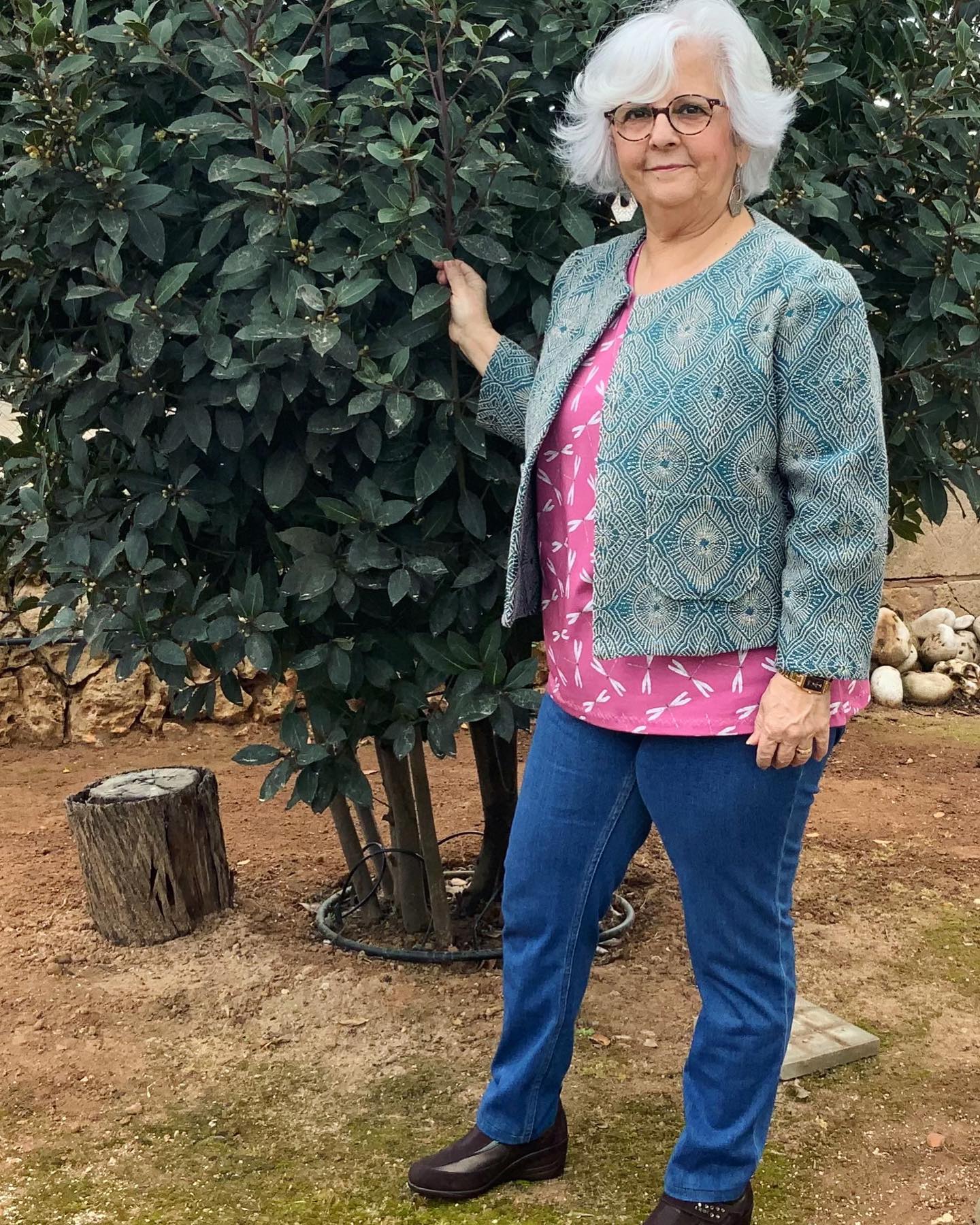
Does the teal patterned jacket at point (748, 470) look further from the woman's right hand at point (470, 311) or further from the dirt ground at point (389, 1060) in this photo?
the dirt ground at point (389, 1060)

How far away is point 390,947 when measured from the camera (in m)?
3.79

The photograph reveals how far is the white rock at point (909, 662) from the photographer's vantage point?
24.7 ft

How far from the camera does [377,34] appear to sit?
2674 millimetres

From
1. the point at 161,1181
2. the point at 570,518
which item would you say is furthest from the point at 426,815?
the point at 570,518

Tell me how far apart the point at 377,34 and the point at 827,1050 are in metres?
2.47

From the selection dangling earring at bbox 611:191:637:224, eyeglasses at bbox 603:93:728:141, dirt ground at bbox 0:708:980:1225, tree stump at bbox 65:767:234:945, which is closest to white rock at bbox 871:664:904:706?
dirt ground at bbox 0:708:980:1225

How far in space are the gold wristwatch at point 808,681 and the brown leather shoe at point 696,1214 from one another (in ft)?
3.16

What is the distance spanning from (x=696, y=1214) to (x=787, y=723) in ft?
3.05

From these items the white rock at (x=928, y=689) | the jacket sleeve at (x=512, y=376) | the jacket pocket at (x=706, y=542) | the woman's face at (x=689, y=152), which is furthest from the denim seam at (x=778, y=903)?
the white rock at (x=928, y=689)

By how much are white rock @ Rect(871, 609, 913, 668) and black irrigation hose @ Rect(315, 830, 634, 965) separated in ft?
12.6

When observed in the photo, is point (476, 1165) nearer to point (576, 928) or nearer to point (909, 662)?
point (576, 928)

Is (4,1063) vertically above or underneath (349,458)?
underneath

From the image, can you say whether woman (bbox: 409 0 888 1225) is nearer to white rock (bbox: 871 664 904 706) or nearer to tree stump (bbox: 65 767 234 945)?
tree stump (bbox: 65 767 234 945)

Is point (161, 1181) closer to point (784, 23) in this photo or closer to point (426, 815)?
point (426, 815)
